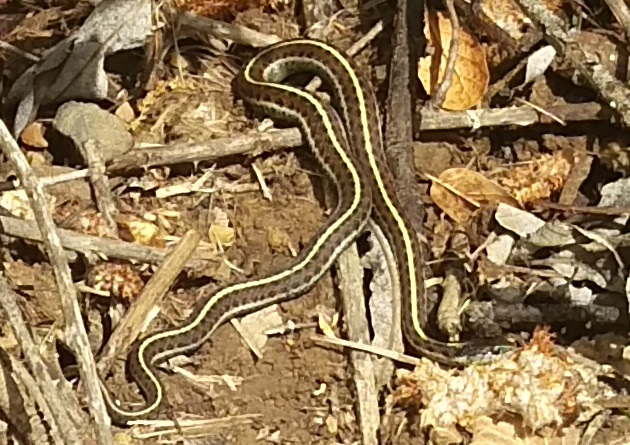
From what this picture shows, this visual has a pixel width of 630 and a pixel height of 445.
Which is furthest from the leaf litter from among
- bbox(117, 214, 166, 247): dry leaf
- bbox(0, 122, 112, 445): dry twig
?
bbox(0, 122, 112, 445): dry twig

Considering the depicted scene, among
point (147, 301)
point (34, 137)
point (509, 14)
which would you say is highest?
point (509, 14)

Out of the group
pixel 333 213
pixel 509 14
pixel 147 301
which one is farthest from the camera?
pixel 509 14

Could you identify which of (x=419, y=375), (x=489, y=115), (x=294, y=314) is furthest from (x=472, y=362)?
(x=489, y=115)

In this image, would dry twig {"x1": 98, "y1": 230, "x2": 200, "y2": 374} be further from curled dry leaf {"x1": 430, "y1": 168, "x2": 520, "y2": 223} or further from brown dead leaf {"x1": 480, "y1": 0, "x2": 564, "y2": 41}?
Result: brown dead leaf {"x1": 480, "y1": 0, "x2": 564, "y2": 41}

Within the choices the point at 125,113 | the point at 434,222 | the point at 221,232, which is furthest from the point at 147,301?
the point at 434,222

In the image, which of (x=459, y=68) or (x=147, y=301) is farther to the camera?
(x=459, y=68)

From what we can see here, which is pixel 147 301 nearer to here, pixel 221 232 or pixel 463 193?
pixel 221 232

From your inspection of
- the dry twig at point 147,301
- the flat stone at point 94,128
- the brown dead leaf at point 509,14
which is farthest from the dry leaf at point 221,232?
the brown dead leaf at point 509,14

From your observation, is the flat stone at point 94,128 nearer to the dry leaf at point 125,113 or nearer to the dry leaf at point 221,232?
the dry leaf at point 125,113
